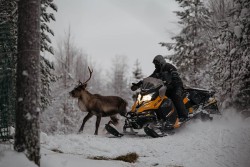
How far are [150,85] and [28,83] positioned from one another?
525cm

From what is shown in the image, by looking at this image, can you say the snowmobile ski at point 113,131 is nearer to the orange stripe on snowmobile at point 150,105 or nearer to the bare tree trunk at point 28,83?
the orange stripe on snowmobile at point 150,105

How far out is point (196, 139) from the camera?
834cm

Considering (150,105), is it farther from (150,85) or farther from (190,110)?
(190,110)

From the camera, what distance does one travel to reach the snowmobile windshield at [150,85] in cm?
968

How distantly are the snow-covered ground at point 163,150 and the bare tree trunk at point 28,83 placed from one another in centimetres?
22

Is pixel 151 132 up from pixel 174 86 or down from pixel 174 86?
down

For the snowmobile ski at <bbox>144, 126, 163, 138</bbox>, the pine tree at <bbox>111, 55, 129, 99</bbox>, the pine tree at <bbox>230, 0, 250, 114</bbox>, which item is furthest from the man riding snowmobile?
the pine tree at <bbox>111, 55, 129, 99</bbox>

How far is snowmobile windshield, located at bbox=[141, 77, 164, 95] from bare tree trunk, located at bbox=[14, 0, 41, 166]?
195 inches

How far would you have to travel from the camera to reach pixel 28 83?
5.06m

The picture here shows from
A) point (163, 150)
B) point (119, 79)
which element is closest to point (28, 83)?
point (163, 150)

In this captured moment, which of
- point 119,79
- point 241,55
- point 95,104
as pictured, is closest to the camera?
point 95,104

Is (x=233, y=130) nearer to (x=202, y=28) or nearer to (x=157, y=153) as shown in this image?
(x=157, y=153)

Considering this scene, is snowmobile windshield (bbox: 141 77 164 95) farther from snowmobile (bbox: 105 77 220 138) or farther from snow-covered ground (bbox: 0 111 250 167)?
snow-covered ground (bbox: 0 111 250 167)

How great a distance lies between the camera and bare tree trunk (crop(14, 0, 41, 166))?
500 centimetres
